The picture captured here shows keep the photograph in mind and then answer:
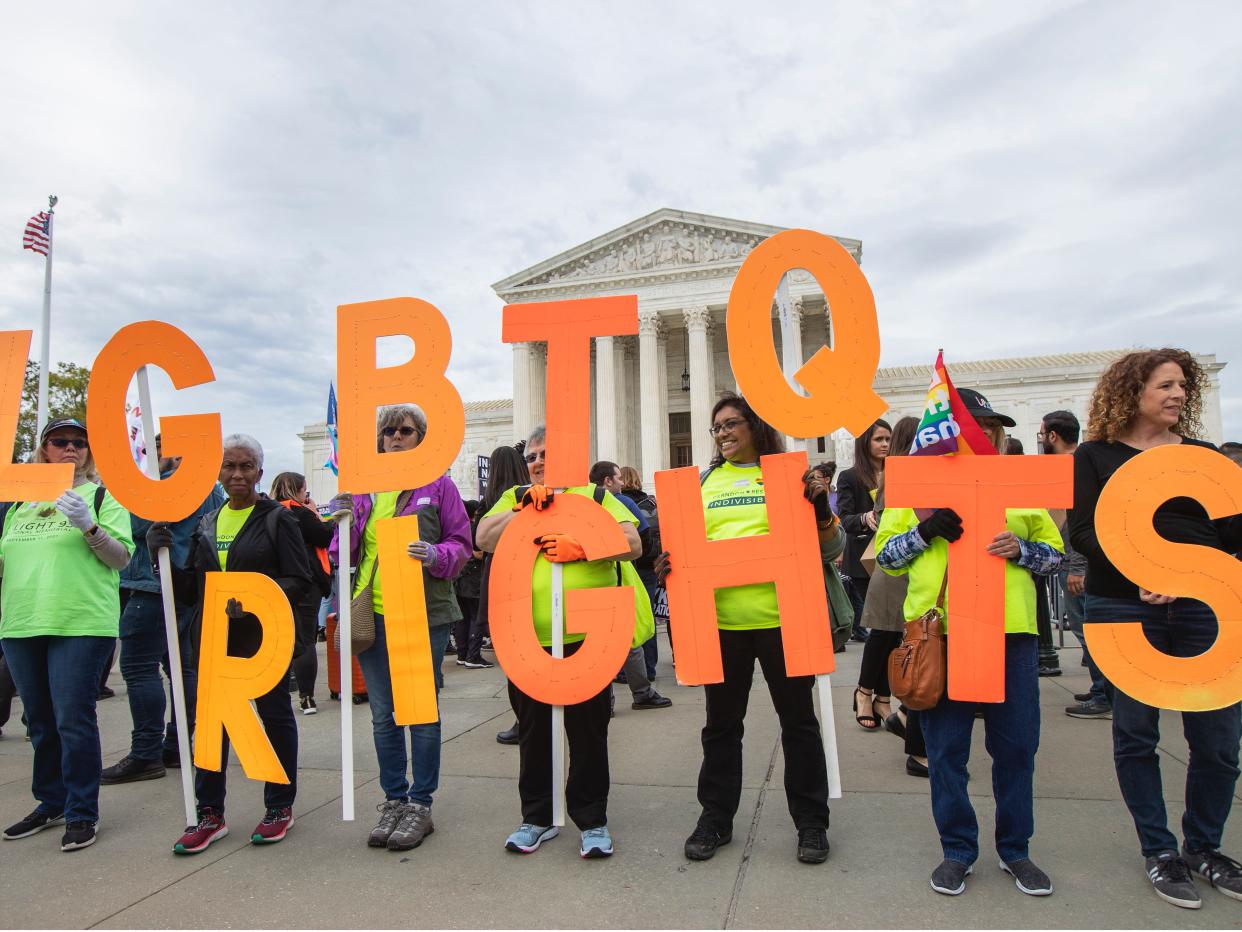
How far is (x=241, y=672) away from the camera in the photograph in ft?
12.6

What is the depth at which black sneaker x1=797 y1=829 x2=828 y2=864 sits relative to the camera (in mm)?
3234

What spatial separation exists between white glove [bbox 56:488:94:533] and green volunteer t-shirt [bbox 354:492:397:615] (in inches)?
55.0

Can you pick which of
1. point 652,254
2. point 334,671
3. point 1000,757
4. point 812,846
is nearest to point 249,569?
point 812,846

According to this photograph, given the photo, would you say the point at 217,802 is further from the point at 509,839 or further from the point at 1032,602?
the point at 1032,602

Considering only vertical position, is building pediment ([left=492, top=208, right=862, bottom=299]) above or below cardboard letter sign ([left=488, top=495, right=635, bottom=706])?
above

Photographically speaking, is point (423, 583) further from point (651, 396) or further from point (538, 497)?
point (651, 396)

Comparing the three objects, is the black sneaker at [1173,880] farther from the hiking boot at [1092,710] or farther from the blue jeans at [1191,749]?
the hiking boot at [1092,710]

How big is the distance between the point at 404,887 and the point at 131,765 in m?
2.80

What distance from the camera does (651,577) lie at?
8.43m

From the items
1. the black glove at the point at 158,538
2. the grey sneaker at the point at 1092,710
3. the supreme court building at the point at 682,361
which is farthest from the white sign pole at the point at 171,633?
the supreme court building at the point at 682,361

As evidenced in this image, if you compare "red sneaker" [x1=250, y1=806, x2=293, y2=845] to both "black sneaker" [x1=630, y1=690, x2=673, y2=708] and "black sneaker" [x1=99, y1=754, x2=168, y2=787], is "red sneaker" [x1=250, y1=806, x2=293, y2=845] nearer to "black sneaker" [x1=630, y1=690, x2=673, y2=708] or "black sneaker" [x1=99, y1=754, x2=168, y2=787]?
"black sneaker" [x1=99, y1=754, x2=168, y2=787]

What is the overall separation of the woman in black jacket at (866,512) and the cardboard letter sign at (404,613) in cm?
254

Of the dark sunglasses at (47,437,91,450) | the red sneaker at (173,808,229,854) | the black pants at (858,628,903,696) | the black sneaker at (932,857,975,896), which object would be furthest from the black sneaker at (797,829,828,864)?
the dark sunglasses at (47,437,91,450)

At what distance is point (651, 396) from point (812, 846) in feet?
135
